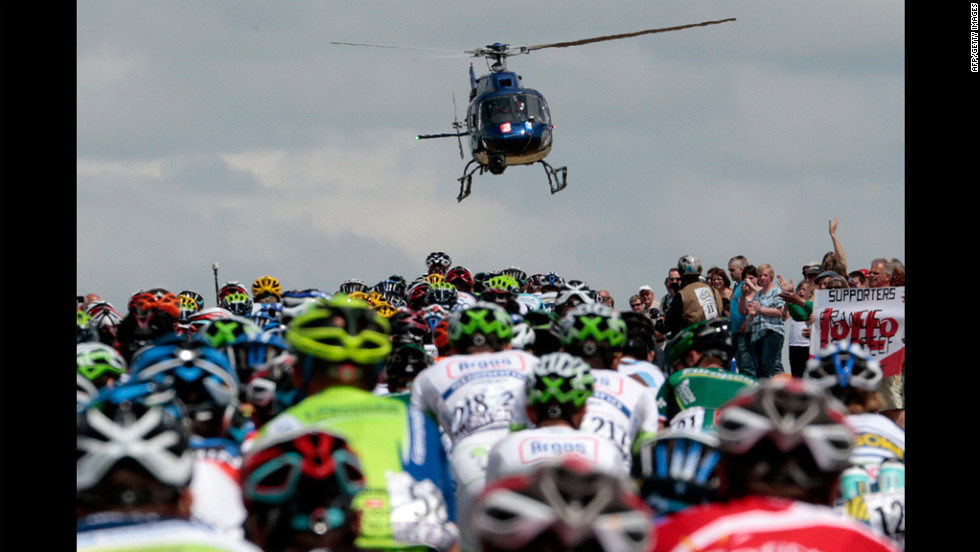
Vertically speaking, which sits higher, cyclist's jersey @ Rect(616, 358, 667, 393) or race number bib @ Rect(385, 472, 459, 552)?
cyclist's jersey @ Rect(616, 358, 667, 393)

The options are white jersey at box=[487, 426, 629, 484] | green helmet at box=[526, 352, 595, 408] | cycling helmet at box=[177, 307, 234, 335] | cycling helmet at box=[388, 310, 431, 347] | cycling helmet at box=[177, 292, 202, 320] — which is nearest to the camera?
white jersey at box=[487, 426, 629, 484]

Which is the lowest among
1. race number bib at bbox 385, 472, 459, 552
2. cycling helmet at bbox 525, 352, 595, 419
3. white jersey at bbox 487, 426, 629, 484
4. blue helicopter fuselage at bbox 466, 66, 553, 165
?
race number bib at bbox 385, 472, 459, 552

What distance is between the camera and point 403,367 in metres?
9.23

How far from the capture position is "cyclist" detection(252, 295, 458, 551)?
16.5 ft

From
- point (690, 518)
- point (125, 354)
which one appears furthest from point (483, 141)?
point (690, 518)

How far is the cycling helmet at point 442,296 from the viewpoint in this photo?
17.5m

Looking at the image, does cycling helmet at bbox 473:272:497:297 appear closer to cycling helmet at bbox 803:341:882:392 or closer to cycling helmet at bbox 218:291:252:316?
cycling helmet at bbox 218:291:252:316

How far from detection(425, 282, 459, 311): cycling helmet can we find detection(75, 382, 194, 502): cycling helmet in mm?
13683

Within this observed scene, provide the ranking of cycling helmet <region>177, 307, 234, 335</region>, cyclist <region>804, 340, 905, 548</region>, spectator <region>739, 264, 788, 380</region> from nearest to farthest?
cyclist <region>804, 340, 905, 548</region>
cycling helmet <region>177, 307, 234, 335</region>
spectator <region>739, 264, 788, 380</region>

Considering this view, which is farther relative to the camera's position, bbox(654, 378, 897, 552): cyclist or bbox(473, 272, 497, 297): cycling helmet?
bbox(473, 272, 497, 297): cycling helmet

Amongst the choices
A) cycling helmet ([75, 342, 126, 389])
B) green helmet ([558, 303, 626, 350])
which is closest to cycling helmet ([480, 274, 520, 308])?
green helmet ([558, 303, 626, 350])

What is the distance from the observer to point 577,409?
6762mm

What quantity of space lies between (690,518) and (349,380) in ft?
6.68
